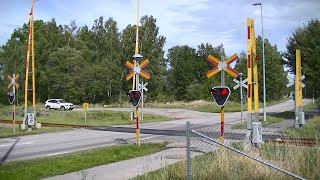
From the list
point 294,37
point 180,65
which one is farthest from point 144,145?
point 180,65

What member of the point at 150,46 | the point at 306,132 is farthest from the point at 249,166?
the point at 150,46

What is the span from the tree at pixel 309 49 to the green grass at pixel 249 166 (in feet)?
101

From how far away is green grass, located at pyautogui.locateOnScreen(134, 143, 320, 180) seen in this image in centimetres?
835

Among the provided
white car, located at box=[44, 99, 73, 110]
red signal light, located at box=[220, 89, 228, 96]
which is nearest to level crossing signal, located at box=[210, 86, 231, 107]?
red signal light, located at box=[220, 89, 228, 96]

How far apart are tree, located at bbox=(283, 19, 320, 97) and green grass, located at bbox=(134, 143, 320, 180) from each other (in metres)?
30.7

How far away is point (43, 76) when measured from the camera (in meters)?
83.0

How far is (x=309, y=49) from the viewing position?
3938cm

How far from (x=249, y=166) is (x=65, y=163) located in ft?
19.1

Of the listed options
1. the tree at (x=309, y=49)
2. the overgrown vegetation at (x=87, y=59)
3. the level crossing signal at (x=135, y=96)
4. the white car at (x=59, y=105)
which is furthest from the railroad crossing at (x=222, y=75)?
the overgrown vegetation at (x=87, y=59)

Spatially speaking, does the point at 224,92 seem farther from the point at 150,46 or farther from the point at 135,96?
the point at 150,46

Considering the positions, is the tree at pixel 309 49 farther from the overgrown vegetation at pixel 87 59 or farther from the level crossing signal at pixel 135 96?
the overgrown vegetation at pixel 87 59

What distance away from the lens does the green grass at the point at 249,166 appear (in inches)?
329

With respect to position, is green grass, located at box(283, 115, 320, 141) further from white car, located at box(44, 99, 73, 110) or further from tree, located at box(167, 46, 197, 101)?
tree, located at box(167, 46, 197, 101)

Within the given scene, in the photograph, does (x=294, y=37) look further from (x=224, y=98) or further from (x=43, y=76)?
(x=43, y=76)
